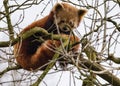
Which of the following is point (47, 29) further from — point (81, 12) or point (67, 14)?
point (81, 12)

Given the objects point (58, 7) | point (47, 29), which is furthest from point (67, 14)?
point (47, 29)

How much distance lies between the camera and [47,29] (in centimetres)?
654

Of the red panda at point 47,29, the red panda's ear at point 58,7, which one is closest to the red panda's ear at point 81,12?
the red panda at point 47,29

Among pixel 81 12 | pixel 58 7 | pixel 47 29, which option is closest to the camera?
pixel 47 29

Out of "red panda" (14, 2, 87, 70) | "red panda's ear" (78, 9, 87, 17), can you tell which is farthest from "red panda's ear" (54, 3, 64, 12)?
"red panda's ear" (78, 9, 87, 17)

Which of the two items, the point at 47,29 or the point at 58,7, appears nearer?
the point at 47,29

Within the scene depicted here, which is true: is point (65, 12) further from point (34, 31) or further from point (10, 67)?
point (34, 31)

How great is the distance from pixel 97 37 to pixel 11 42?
1016mm

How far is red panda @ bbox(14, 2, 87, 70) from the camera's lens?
18.5 ft

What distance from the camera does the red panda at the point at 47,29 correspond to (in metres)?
5.62

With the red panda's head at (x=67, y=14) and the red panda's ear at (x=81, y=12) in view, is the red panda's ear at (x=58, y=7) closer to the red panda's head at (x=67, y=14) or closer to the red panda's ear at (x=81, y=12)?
the red panda's head at (x=67, y=14)

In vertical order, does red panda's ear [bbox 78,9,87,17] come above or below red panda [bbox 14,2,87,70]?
above

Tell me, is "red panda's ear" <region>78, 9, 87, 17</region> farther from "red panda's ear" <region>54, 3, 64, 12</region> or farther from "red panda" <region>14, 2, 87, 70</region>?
"red panda's ear" <region>54, 3, 64, 12</region>

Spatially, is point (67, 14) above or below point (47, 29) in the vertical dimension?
above
